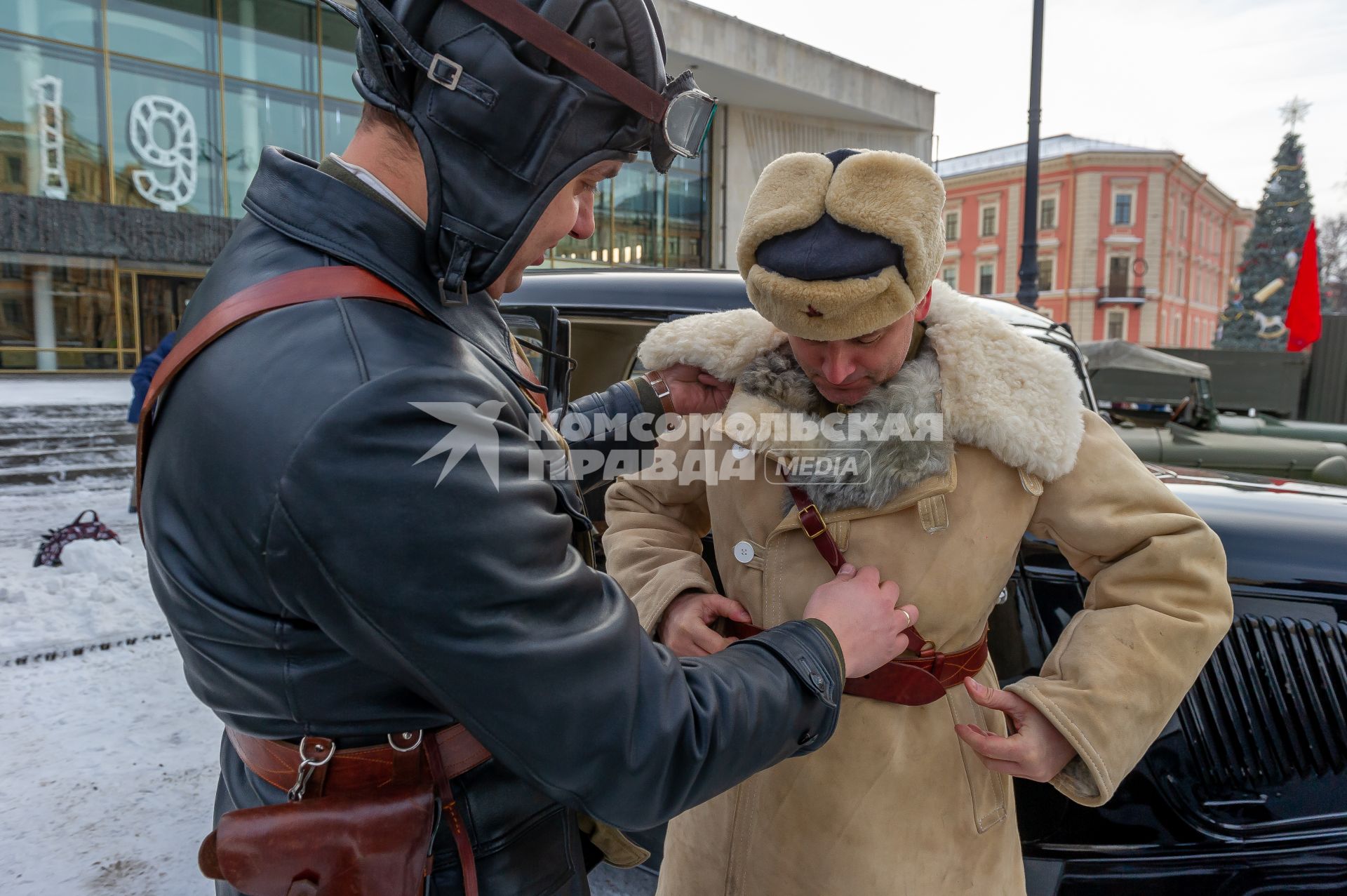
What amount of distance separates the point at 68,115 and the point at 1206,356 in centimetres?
1878

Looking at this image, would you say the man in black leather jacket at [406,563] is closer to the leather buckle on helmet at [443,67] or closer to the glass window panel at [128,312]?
the leather buckle on helmet at [443,67]

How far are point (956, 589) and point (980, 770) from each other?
362 mm

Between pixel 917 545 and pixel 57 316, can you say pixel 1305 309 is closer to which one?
pixel 917 545

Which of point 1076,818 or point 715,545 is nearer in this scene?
point 715,545

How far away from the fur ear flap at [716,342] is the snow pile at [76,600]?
13.2 ft

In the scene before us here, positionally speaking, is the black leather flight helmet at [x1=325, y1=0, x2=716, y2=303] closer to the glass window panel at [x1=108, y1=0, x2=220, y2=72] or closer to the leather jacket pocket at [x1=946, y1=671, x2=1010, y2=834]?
the leather jacket pocket at [x1=946, y1=671, x2=1010, y2=834]

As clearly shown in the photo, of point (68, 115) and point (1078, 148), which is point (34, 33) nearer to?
point (68, 115)

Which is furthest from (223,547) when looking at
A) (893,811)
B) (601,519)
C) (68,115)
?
(68,115)

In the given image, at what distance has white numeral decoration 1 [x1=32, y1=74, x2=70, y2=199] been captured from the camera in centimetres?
1330

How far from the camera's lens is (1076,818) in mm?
2049

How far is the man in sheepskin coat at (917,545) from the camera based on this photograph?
135 cm

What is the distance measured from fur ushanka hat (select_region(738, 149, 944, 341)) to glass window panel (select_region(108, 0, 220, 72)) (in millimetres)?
16756

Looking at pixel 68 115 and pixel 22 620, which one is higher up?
pixel 68 115

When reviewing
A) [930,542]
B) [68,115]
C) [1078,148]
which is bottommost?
[930,542]
